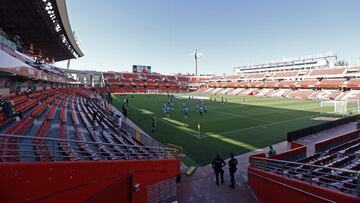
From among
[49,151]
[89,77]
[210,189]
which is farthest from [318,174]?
[89,77]

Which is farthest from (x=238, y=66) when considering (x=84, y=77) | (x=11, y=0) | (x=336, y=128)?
(x=11, y=0)

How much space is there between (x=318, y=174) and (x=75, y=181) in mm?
7796

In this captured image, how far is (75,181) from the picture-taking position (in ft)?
16.8

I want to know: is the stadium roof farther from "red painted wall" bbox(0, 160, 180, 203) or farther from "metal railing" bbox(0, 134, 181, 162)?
"red painted wall" bbox(0, 160, 180, 203)

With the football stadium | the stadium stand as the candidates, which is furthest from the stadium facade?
the stadium stand

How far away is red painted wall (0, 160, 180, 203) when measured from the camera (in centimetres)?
407

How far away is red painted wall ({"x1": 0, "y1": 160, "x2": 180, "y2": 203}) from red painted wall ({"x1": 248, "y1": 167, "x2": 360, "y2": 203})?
462 cm

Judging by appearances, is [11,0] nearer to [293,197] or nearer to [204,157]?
[204,157]

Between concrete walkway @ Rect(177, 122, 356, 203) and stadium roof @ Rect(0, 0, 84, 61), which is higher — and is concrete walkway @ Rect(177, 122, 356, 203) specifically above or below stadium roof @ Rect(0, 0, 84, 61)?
below

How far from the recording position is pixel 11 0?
1430 centimetres

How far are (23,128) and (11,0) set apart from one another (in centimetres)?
1082

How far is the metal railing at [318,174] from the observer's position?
5.80 metres

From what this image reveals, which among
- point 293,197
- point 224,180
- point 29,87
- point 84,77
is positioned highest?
point 84,77

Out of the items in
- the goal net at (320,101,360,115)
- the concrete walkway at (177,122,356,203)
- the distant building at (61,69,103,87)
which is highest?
the distant building at (61,69,103,87)
